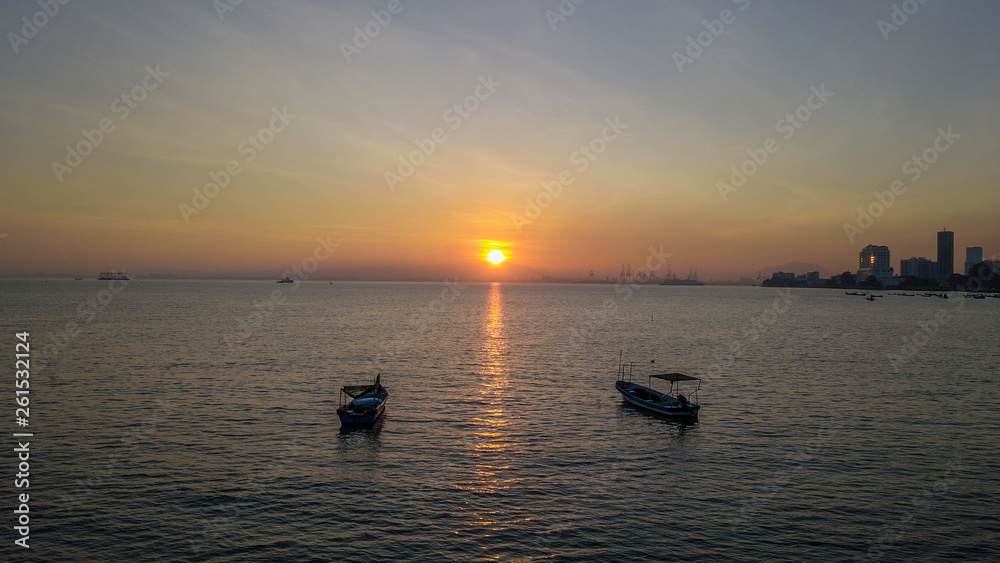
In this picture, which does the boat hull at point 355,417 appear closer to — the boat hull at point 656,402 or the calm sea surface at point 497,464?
the calm sea surface at point 497,464

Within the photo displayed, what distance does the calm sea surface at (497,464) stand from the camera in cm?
2694

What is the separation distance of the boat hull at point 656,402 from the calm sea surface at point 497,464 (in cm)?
161

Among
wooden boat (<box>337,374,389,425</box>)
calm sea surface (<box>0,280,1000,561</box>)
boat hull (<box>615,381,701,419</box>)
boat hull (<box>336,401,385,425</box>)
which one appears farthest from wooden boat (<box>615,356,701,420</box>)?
boat hull (<box>336,401,385,425</box>)

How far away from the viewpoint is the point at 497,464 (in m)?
37.5

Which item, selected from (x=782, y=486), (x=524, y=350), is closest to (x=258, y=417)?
(x=782, y=486)

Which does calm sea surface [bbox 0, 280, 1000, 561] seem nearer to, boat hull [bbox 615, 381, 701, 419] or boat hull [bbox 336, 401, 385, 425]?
boat hull [bbox 615, 381, 701, 419]

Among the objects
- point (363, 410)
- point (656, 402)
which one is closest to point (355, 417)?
point (363, 410)

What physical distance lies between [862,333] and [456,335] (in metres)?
91.2

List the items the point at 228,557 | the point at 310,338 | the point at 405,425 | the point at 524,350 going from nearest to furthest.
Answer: the point at 228,557 < the point at 405,425 < the point at 524,350 < the point at 310,338

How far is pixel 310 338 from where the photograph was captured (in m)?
108

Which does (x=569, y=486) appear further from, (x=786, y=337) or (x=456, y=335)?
(x=786, y=337)

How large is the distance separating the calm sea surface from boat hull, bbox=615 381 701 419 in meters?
1.61

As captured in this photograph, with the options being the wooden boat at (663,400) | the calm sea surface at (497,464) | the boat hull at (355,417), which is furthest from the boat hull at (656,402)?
the boat hull at (355,417)

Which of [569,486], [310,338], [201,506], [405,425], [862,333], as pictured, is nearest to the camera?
[201,506]
